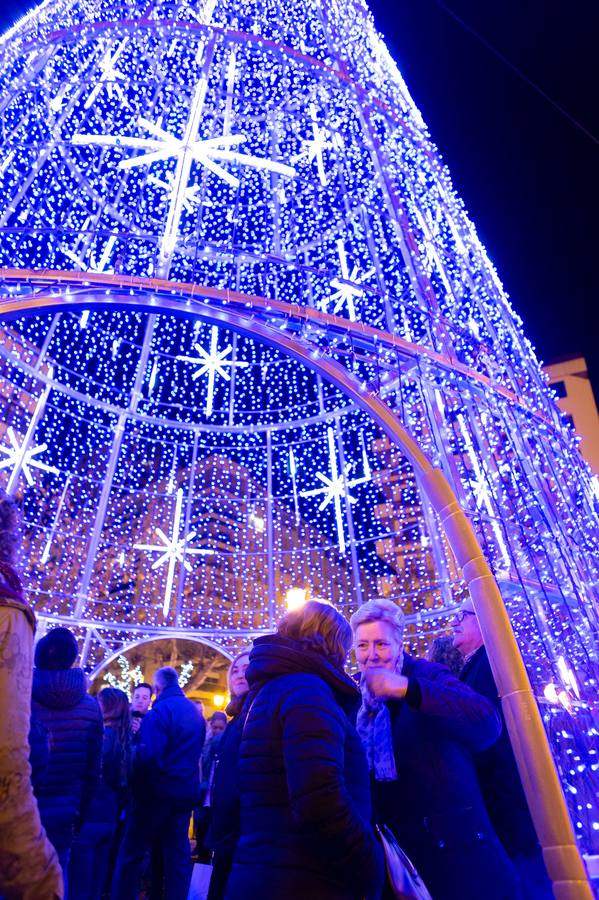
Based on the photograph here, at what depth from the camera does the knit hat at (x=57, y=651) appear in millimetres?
3385

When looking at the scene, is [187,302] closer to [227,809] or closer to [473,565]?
[473,565]

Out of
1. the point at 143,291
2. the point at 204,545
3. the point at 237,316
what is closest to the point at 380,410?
the point at 237,316

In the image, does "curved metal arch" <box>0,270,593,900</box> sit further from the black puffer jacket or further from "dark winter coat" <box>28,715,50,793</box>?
"dark winter coat" <box>28,715,50,793</box>

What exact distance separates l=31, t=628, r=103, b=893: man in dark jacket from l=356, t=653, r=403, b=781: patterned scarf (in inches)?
64.6

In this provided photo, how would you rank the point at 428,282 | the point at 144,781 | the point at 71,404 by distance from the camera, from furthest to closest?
1. the point at 71,404
2. the point at 428,282
3. the point at 144,781

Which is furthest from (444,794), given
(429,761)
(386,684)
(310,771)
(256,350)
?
(256,350)

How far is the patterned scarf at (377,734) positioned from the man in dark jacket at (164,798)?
2145 millimetres

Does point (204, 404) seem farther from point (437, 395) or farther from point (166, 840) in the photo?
point (166, 840)

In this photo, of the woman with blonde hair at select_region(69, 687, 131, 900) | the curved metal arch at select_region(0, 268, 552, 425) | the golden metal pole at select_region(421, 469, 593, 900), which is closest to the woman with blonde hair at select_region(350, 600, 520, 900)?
the golden metal pole at select_region(421, 469, 593, 900)

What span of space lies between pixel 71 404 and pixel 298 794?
9792 mm

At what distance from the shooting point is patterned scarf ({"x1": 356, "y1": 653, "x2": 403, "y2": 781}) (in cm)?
243

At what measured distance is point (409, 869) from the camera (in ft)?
6.48

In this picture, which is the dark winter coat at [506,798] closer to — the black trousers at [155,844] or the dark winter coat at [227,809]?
the dark winter coat at [227,809]

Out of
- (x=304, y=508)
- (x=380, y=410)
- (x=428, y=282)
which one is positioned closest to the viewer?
(x=380, y=410)
